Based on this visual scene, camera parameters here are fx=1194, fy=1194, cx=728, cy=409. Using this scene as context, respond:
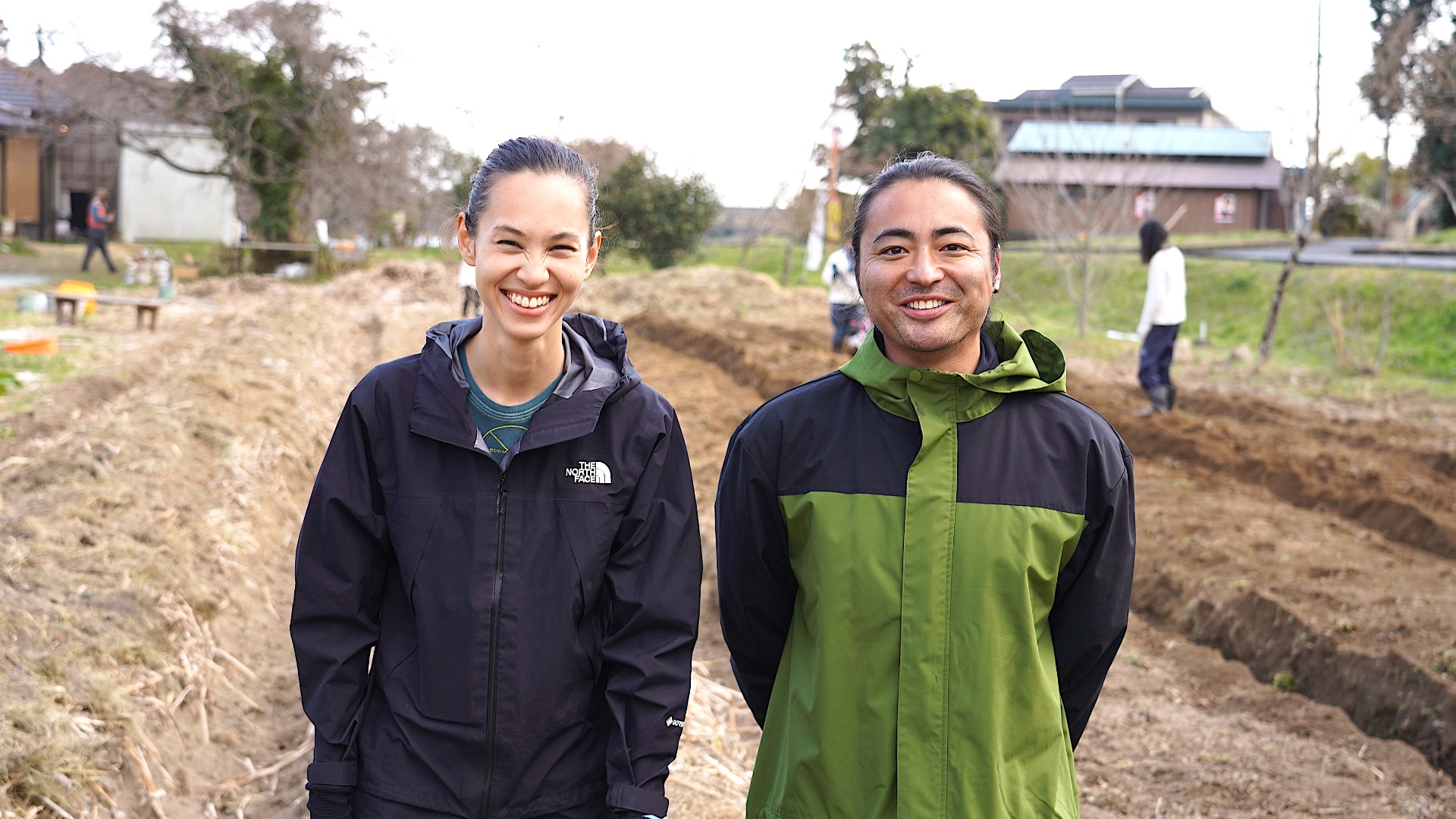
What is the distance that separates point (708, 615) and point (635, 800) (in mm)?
4136

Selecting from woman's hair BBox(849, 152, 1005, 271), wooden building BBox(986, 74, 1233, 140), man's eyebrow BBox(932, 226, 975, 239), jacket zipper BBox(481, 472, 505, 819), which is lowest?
jacket zipper BBox(481, 472, 505, 819)

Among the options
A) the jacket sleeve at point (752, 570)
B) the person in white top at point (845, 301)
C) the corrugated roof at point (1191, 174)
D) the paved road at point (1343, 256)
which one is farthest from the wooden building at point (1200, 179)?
the jacket sleeve at point (752, 570)

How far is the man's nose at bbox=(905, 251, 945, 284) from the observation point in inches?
82.0

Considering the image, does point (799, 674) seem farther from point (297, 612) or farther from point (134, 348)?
point (134, 348)

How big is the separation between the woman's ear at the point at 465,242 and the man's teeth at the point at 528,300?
0.45 feet

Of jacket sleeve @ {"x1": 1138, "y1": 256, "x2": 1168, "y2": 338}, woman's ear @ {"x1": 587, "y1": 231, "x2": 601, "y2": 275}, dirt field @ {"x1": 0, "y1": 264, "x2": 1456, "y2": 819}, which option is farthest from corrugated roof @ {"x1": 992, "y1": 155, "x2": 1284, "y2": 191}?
woman's ear @ {"x1": 587, "y1": 231, "x2": 601, "y2": 275}

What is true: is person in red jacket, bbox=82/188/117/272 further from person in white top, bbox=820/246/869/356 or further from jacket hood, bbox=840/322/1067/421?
jacket hood, bbox=840/322/1067/421

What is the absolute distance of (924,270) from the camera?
2.09 metres

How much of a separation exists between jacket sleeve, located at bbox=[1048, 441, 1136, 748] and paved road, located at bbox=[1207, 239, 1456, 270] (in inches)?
670

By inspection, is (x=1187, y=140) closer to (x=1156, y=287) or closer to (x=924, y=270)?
(x=1156, y=287)

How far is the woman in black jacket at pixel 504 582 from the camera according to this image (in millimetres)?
2100

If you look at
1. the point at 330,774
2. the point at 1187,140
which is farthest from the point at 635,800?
the point at 1187,140

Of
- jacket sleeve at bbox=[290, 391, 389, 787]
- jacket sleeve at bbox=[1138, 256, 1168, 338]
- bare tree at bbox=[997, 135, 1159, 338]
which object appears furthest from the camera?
bare tree at bbox=[997, 135, 1159, 338]

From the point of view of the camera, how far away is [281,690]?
4.91 meters
